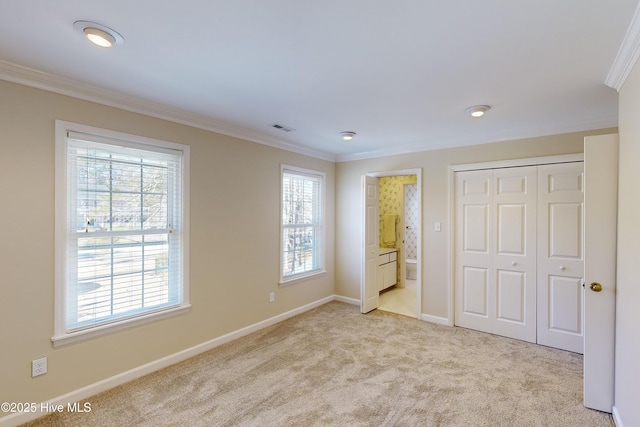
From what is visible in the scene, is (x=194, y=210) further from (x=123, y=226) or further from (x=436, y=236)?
(x=436, y=236)

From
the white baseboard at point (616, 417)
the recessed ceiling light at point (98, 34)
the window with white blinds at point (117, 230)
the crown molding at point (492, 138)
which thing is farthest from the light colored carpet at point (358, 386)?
the recessed ceiling light at point (98, 34)

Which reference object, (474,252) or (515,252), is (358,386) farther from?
(515,252)

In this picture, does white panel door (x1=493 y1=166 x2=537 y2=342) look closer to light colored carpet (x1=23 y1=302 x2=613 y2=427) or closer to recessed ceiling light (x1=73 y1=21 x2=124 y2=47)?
light colored carpet (x1=23 y1=302 x2=613 y2=427)

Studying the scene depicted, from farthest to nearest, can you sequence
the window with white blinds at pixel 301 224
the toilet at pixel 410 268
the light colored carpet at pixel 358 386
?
the toilet at pixel 410 268 < the window with white blinds at pixel 301 224 < the light colored carpet at pixel 358 386

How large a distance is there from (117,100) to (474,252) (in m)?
4.07

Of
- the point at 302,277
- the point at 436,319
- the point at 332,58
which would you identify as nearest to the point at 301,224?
the point at 302,277

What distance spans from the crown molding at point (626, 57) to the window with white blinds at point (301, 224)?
3256mm

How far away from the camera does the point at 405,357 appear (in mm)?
3100

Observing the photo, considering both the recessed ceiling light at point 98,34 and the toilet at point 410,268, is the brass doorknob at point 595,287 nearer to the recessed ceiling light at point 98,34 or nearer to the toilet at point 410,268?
the recessed ceiling light at point 98,34

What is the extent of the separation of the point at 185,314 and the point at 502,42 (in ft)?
11.0

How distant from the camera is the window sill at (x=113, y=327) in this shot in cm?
231

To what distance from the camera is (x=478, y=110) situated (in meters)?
2.83

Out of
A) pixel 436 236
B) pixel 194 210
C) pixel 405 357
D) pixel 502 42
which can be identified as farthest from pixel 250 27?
pixel 436 236

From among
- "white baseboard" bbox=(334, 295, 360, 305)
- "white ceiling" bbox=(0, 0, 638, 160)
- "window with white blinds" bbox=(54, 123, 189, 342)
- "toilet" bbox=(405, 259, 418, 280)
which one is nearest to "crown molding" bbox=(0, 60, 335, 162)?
"white ceiling" bbox=(0, 0, 638, 160)
